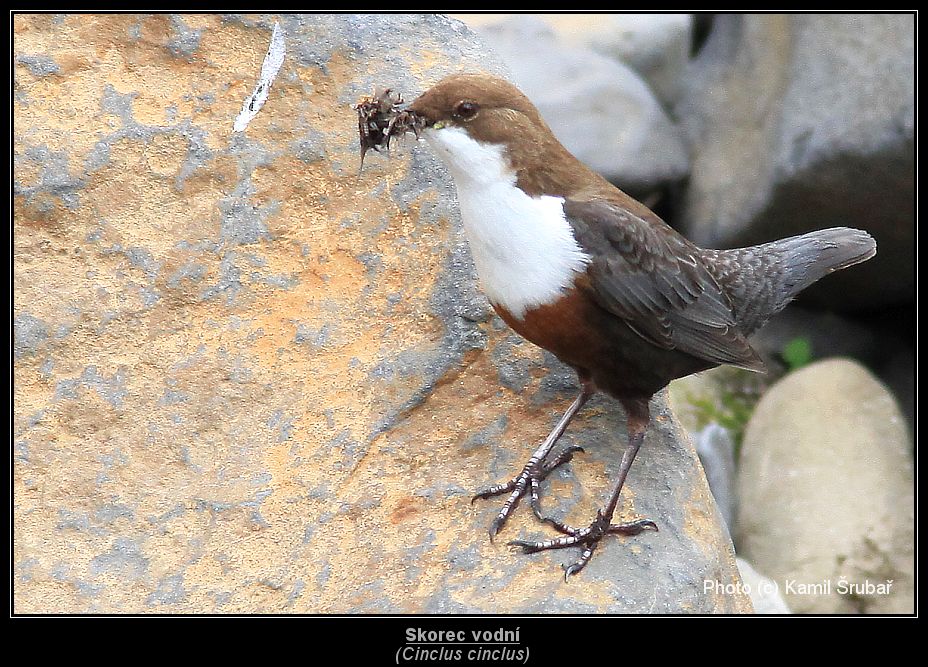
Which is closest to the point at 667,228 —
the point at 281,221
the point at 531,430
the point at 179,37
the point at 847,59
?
the point at 531,430

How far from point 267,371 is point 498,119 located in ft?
3.09

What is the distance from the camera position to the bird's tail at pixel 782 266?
311 centimetres

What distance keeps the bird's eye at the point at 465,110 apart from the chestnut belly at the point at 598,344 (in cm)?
49

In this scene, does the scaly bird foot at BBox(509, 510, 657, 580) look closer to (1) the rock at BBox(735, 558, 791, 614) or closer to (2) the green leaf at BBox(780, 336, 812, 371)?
(1) the rock at BBox(735, 558, 791, 614)

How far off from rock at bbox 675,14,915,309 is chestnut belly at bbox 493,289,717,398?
2.49 m

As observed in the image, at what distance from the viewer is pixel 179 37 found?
3.33 meters

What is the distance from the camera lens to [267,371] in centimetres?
296

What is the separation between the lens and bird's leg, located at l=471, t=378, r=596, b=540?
9.00 feet

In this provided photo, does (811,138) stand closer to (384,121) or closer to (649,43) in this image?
(649,43)

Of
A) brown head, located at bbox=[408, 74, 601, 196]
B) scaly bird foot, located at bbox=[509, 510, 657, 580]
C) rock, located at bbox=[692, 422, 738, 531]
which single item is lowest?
rock, located at bbox=[692, 422, 738, 531]

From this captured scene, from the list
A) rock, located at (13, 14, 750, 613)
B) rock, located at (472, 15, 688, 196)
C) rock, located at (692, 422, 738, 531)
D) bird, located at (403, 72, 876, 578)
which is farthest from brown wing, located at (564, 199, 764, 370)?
rock, located at (472, 15, 688, 196)

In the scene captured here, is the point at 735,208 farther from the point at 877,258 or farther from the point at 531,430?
the point at 531,430

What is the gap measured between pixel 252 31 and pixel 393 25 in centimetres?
48

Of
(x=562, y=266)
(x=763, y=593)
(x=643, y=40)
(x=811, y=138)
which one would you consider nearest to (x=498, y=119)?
(x=562, y=266)
